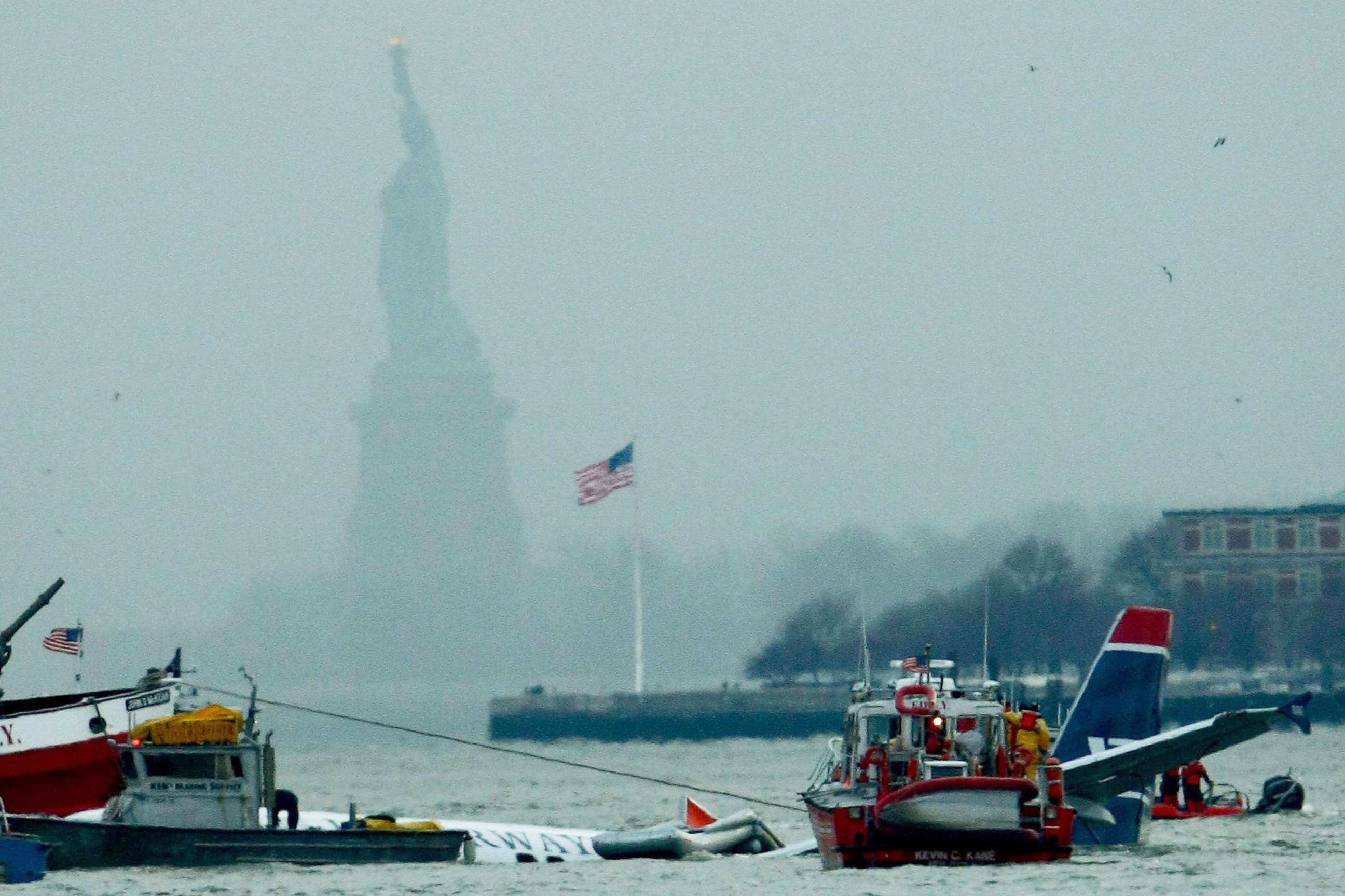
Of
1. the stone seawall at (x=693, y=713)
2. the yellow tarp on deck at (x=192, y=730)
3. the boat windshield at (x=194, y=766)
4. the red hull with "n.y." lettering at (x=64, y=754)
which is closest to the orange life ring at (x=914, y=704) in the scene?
the yellow tarp on deck at (x=192, y=730)

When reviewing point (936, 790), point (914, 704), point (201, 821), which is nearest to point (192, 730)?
point (201, 821)

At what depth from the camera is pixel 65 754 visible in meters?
56.6

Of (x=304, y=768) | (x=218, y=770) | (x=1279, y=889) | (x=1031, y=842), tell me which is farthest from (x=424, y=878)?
(x=304, y=768)

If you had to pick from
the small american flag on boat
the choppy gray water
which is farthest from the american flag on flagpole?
the small american flag on boat

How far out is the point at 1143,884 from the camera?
47.1 m

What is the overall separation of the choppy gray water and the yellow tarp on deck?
8.90 feet

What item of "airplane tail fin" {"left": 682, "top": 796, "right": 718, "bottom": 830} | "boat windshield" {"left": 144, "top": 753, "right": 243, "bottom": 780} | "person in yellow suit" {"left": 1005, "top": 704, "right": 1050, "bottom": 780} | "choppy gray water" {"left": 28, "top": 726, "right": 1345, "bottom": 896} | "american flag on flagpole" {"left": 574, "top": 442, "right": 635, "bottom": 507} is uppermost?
"american flag on flagpole" {"left": 574, "top": 442, "right": 635, "bottom": 507}

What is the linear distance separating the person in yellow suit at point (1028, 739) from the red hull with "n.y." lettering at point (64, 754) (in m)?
19.3

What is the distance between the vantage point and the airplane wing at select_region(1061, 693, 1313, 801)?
53688 millimetres

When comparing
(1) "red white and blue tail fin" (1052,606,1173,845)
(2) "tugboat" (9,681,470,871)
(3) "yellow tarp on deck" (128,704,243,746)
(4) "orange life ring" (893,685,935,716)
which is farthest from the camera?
(1) "red white and blue tail fin" (1052,606,1173,845)

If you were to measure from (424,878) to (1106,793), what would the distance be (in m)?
14.8

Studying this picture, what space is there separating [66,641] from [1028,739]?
3003cm

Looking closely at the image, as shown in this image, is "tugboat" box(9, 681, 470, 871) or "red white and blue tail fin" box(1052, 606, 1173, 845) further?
"red white and blue tail fin" box(1052, 606, 1173, 845)

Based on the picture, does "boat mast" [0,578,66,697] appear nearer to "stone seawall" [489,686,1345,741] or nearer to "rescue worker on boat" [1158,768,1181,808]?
"rescue worker on boat" [1158,768,1181,808]
